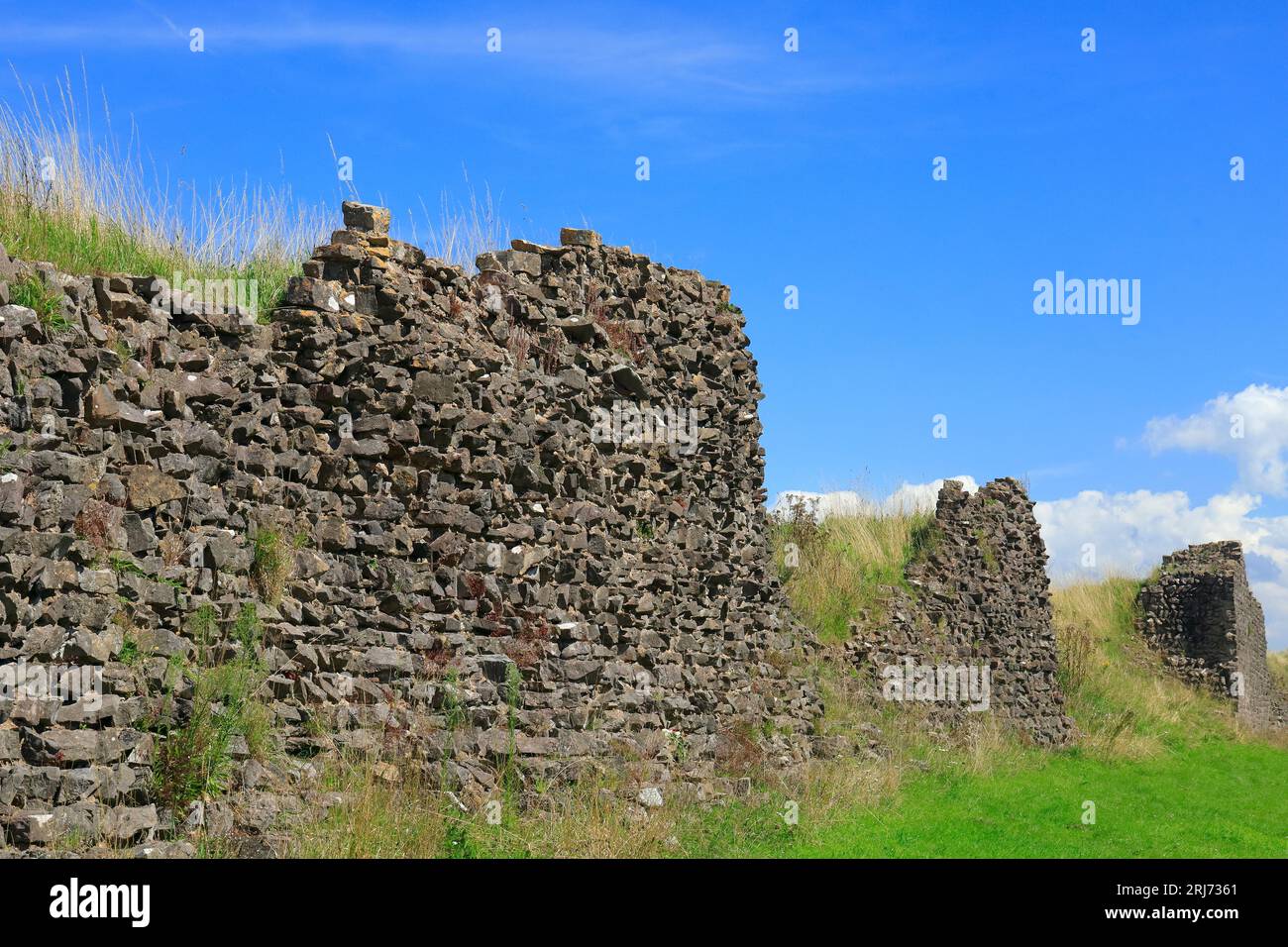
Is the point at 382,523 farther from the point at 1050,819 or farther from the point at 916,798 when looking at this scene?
the point at 1050,819

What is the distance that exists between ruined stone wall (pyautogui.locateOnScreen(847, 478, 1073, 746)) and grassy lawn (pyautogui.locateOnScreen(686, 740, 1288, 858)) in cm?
140

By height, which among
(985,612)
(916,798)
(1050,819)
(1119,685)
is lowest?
(1050,819)

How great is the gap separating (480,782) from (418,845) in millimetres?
1335

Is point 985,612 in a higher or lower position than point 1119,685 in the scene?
higher

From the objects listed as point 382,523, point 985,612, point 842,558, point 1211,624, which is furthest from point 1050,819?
point 1211,624

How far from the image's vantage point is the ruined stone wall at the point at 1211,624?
3234 cm

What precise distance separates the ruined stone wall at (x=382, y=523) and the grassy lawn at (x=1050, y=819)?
55.7 inches

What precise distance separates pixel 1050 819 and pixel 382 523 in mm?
9811

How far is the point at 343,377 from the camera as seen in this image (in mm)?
10430

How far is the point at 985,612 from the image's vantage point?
A: 2253cm

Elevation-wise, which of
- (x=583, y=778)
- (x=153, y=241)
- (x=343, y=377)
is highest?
(x=153, y=241)

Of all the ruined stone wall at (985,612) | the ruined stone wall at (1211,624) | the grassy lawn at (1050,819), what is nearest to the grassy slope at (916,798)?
the grassy lawn at (1050,819)
